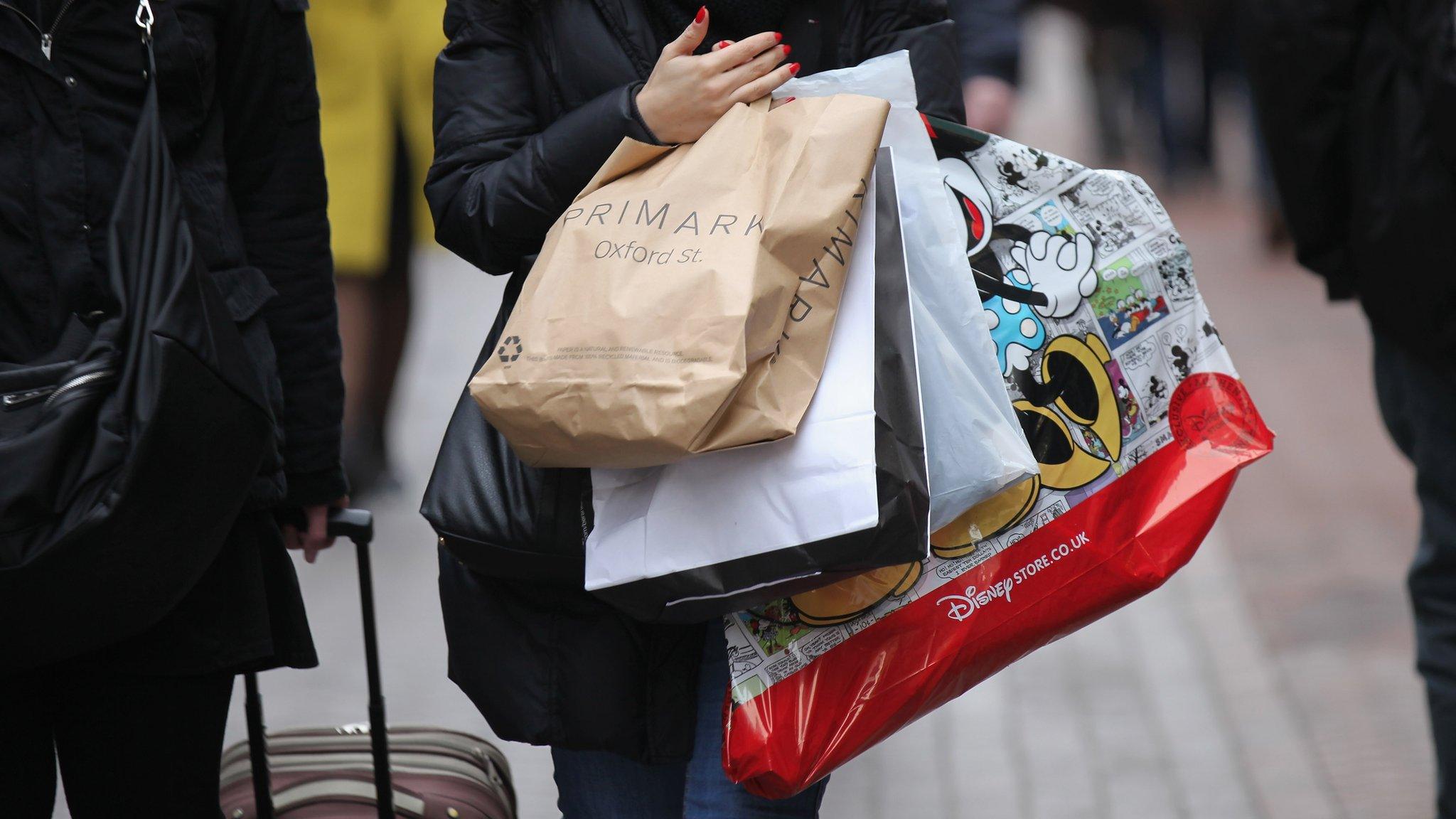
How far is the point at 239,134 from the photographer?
239cm

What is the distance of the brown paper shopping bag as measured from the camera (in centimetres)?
184

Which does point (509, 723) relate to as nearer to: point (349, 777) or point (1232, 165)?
point (349, 777)

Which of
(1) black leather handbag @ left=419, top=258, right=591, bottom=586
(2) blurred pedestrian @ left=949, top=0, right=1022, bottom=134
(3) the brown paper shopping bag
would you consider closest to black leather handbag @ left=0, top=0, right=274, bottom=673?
(1) black leather handbag @ left=419, top=258, right=591, bottom=586

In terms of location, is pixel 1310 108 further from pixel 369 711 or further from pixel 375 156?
pixel 375 156

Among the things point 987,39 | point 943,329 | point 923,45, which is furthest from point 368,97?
point 943,329

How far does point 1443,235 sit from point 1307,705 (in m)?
1.77

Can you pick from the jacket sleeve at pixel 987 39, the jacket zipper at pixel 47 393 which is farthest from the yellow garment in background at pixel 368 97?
the jacket zipper at pixel 47 393

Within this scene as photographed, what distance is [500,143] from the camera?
2.21 metres

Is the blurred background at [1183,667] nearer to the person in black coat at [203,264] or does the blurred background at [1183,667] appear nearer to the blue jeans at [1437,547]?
the blue jeans at [1437,547]

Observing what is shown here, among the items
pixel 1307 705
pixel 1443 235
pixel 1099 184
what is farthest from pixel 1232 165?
pixel 1099 184

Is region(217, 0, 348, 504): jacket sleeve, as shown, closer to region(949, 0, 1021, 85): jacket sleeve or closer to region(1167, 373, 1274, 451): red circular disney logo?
region(1167, 373, 1274, 451): red circular disney logo

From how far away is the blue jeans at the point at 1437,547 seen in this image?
3166 millimetres

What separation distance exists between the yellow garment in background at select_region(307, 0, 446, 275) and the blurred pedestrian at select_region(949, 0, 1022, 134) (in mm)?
1864

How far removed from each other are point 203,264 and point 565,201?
46 centimetres
